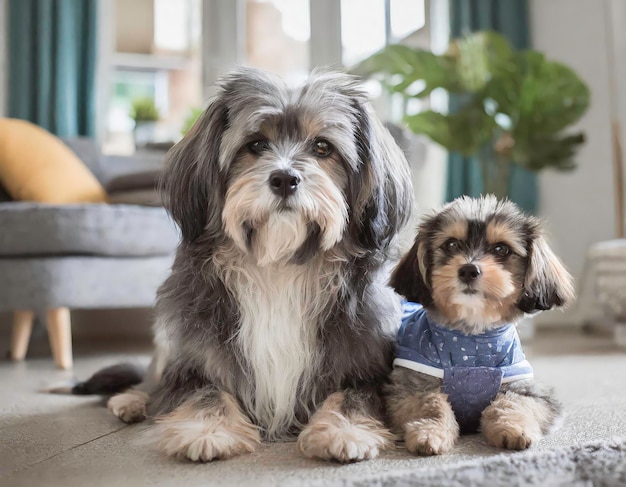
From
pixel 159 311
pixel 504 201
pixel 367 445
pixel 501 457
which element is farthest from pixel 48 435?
pixel 504 201

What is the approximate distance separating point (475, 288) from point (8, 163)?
240cm

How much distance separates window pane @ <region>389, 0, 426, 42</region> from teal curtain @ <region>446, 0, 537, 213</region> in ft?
1.03

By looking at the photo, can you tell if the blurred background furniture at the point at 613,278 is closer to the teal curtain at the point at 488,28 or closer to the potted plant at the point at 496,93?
the potted plant at the point at 496,93

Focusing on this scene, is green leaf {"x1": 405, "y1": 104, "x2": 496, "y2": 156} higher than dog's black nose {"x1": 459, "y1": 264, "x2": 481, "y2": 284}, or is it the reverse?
green leaf {"x1": 405, "y1": 104, "x2": 496, "y2": 156}

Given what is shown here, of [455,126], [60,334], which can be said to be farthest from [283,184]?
[455,126]

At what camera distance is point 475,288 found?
140 centimetres

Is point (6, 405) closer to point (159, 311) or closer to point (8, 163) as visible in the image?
point (159, 311)

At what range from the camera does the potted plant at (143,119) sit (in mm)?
4648

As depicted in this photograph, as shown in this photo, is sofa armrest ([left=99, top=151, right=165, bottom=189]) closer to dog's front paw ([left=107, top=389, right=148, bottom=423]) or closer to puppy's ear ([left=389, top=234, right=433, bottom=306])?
dog's front paw ([left=107, top=389, right=148, bottom=423])

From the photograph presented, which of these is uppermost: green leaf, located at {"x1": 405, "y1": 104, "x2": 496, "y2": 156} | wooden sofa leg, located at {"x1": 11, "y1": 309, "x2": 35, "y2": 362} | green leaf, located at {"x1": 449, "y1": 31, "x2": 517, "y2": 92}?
green leaf, located at {"x1": 449, "y1": 31, "x2": 517, "y2": 92}

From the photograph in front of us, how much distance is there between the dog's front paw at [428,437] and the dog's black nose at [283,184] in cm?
53

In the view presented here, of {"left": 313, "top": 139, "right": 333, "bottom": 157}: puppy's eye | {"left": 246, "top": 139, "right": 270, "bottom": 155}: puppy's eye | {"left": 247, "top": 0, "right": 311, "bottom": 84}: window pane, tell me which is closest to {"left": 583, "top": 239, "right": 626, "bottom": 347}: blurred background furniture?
{"left": 313, "top": 139, "right": 333, "bottom": 157}: puppy's eye

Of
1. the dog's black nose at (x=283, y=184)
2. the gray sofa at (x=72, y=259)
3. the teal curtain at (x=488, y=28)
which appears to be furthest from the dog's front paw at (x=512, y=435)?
the teal curtain at (x=488, y=28)

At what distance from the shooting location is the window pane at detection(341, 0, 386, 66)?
480 cm
